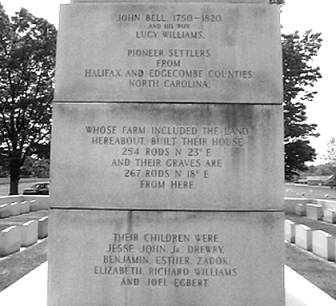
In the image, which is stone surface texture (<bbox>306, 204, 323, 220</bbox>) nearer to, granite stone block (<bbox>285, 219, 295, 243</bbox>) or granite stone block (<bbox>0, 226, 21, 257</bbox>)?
granite stone block (<bbox>285, 219, 295, 243</bbox>)

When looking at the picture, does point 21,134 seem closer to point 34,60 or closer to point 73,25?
point 34,60

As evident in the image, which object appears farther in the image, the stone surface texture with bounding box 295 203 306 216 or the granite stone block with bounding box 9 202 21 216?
the stone surface texture with bounding box 295 203 306 216

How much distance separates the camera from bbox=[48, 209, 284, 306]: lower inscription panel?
16.6 feet

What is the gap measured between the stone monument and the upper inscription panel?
1 centimetres

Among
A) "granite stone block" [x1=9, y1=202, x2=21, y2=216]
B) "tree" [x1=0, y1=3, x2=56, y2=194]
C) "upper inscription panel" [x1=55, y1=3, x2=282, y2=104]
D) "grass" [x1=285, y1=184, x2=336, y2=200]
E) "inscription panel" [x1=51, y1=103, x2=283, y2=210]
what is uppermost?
"tree" [x1=0, y1=3, x2=56, y2=194]

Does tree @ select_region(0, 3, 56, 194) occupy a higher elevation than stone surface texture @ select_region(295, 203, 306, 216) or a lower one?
higher

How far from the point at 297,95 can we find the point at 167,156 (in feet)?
71.1

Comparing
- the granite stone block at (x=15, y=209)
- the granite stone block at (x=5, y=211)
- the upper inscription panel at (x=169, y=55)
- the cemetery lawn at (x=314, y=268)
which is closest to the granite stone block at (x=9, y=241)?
the cemetery lawn at (x=314, y=268)

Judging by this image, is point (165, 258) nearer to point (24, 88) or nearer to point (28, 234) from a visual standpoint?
point (28, 234)

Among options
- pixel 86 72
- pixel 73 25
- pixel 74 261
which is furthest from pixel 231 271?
pixel 73 25

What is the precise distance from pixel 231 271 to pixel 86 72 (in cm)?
285

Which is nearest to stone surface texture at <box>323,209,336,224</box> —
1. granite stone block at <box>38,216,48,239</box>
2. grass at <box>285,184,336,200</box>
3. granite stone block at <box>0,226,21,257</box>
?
granite stone block at <box>38,216,48,239</box>

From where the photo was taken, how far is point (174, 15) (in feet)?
18.0

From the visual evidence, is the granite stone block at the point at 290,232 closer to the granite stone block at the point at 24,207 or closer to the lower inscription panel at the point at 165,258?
the lower inscription panel at the point at 165,258
